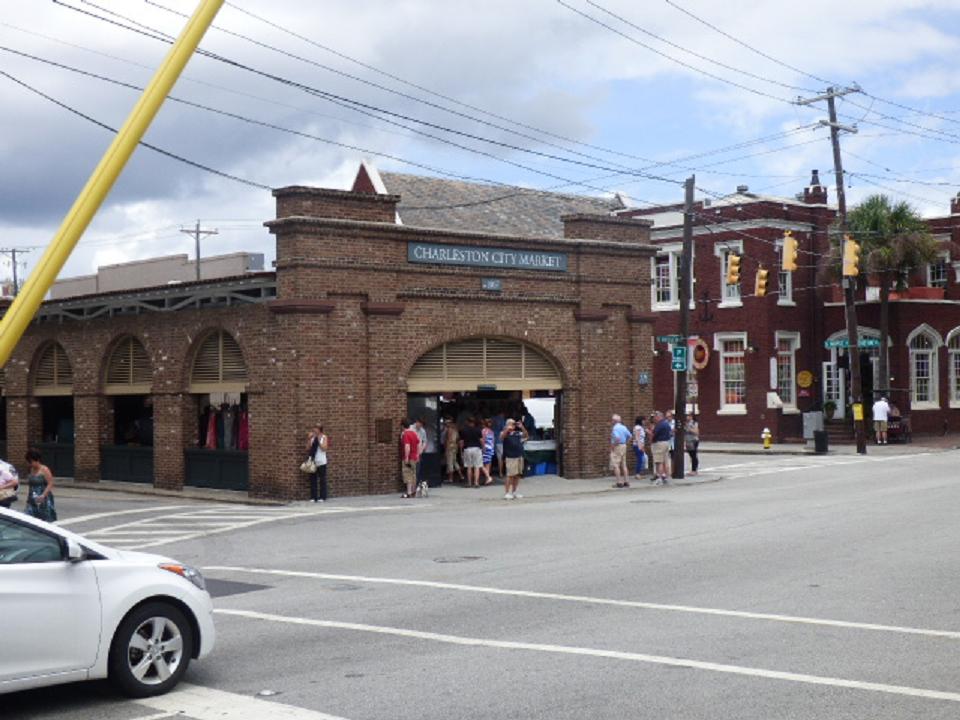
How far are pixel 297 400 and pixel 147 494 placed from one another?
5.93 metres

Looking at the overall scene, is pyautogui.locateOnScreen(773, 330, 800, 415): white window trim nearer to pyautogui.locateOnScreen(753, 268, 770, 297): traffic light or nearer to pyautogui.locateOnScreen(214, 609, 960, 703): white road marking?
pyautogui.locateOnScreen(753, 268, 770, 297): traffic light

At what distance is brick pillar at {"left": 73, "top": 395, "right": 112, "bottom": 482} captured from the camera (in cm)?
3266

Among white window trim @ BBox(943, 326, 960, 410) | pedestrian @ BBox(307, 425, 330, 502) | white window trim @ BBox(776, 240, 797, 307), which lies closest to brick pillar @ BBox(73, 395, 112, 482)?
pedestrian @ BBox(307, 425, 330, 502)

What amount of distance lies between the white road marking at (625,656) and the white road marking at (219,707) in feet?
7.70

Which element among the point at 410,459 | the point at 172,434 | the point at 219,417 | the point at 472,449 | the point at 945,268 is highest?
the point at 945,268

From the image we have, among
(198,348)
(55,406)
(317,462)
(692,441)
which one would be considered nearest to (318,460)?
(317,462)

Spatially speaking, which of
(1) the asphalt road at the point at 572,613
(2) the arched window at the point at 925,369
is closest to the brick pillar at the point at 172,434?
(1) the asphalt road at the point at 572,613

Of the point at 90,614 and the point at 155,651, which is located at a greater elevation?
the point at 90,614

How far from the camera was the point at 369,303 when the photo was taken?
27156mm

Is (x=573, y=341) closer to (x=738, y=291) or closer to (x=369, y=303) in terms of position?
(x=369, y=303)

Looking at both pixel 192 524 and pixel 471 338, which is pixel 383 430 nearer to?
pixel 471 338

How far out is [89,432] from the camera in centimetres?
3281

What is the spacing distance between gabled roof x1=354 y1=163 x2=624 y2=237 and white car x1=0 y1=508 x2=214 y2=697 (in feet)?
83.8

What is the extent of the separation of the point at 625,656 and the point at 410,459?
1705cm
